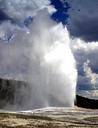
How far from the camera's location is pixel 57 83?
5138 inches

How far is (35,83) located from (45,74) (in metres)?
6.05

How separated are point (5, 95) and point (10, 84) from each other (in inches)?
376

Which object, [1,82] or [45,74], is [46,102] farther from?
[1,82]

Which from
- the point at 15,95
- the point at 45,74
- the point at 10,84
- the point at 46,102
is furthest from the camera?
the point at 10,84

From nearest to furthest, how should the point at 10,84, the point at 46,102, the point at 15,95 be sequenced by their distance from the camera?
the point at 46,102 → the point at 15,95 → the point at 10,84

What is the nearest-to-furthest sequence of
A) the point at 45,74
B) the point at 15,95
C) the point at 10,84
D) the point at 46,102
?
the point at 46,102 → the point at 45,74 → the point at 15,95 → the point at 10,84

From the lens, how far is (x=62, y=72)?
A: 5133 inches

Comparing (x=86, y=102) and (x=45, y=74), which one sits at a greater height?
(x=45, y=74)

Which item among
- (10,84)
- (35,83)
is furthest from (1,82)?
(35,83)

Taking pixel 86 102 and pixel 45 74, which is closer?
pixel 45 74

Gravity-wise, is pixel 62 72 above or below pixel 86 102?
above

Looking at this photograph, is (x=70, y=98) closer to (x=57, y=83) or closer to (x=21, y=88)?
(x=57, y=83)

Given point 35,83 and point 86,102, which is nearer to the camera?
point 35,83

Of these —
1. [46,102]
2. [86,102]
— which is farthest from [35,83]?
[86,102]
